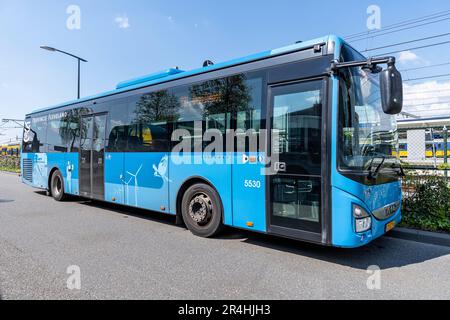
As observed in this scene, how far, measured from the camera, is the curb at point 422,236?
5.14m

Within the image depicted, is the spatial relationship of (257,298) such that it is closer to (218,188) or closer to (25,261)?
(218,188)

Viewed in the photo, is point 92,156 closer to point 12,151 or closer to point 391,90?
point 391,90

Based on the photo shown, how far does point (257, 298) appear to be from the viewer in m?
3.26

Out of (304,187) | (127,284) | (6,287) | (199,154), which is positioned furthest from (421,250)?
(6,287)

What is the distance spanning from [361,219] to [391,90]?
5.56 ft

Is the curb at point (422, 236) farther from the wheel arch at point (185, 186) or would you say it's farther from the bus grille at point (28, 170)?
the bus grille at point (28, 170)

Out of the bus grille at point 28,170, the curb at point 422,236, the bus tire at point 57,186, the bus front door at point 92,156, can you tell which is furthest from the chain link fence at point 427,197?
the bus grille at point 28,170

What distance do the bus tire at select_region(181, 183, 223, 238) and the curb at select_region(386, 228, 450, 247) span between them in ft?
10.9

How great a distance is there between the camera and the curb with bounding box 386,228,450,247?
5.14 m

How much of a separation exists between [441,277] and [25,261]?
579cm
